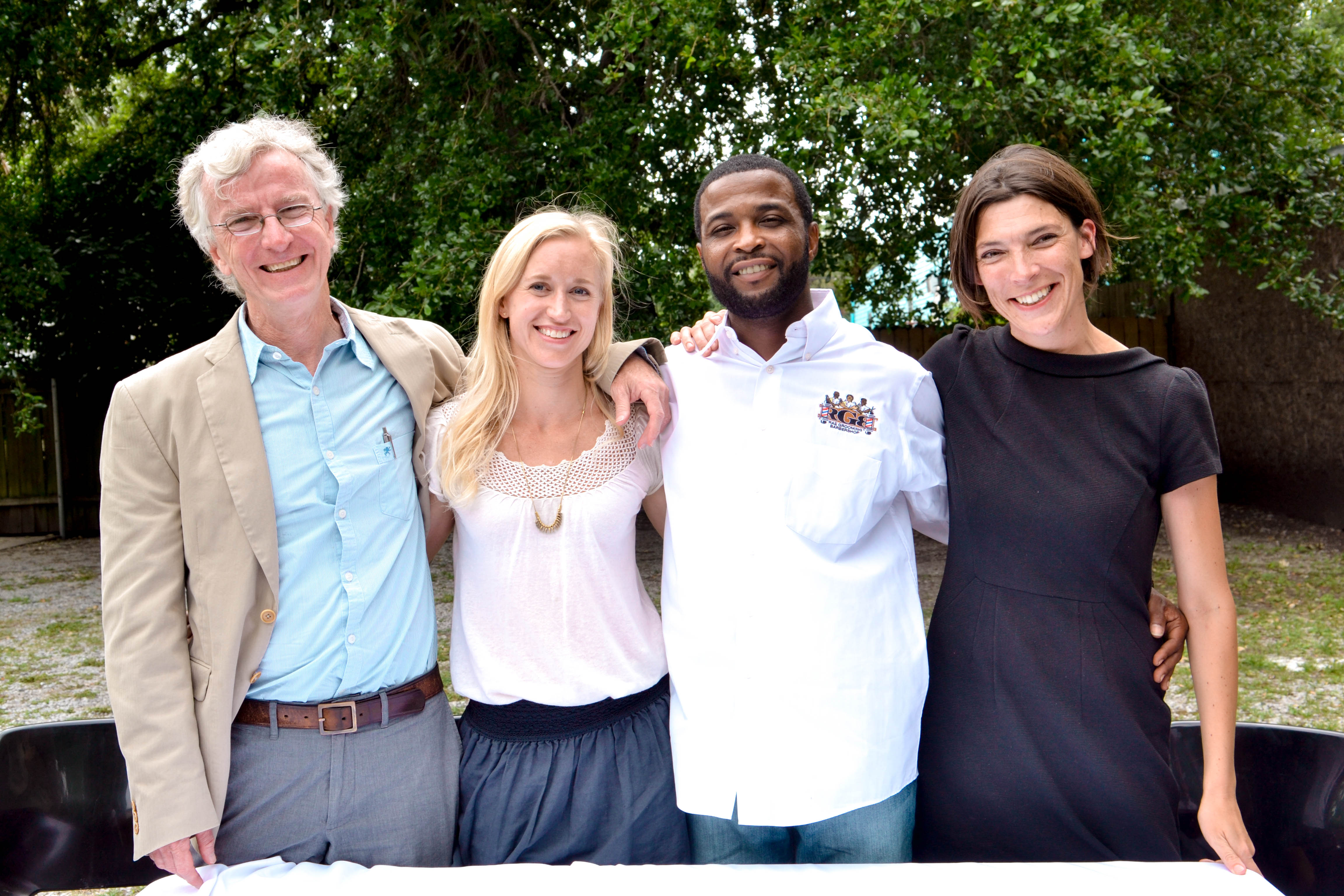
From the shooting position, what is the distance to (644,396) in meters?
2.33

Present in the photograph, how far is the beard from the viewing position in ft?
7.69

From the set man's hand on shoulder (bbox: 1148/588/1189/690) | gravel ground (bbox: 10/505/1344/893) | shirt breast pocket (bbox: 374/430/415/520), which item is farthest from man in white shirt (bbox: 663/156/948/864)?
gravel ground (bbox: 10/505/1344/893)

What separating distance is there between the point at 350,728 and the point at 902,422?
1.36m

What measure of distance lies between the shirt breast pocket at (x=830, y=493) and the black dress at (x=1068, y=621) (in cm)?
23

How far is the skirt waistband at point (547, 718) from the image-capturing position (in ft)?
7.43

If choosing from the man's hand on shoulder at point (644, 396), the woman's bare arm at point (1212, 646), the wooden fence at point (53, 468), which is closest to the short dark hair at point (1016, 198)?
the woman's bare arm at point (1212, 646)

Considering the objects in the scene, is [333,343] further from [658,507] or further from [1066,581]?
[1066,581]

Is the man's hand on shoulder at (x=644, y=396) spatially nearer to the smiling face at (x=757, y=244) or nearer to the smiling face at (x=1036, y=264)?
the smiling face at (x=757, y=244)

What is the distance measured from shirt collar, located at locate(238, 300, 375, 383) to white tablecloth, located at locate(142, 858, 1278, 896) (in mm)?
1009

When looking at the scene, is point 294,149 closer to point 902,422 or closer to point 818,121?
point 902,422

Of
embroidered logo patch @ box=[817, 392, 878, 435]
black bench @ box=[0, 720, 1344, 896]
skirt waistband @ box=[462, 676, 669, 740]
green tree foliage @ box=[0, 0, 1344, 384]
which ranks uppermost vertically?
green tree foliage @ box=[0, 0, 1344, 384]

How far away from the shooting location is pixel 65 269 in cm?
883

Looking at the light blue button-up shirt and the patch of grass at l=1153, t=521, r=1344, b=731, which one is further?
the patch of grass at l=1153, t=521, r=1344, b=731

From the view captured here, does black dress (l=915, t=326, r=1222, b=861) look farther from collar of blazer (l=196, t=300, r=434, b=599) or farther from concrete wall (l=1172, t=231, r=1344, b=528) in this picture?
concrete wall (l=1172, t=231, r=1344, b=528)
